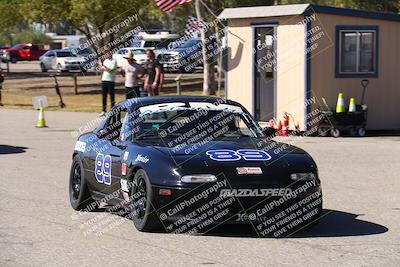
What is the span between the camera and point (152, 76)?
1017 inches

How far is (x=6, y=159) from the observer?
16781 millimetres

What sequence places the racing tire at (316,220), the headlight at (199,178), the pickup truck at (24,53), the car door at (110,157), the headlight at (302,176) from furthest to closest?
the pickup truck at (24,53) → the car door at (110,157) → the racing tire at (316,220) → the headlight at (302,176) → the headlight at (199,178)

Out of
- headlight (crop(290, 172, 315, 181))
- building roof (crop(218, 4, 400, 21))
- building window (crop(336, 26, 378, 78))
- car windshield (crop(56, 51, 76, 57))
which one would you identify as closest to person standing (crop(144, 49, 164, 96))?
building roof (crop(218, 4, 400, 21))

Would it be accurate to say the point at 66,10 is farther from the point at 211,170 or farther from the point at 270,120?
the point at 211,170

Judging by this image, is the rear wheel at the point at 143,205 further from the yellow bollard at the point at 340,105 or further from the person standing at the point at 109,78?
the person standing at the point at 109,78

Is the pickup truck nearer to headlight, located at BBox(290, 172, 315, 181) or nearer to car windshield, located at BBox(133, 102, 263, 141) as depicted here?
car windshield, located at BBox(133, 102, 263, 141)

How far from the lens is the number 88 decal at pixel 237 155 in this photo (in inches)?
358

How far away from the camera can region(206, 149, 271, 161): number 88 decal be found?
29.8 ft

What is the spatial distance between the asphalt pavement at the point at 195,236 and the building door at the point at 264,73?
7460 millimetres

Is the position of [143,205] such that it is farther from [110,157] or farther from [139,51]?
[139,51]

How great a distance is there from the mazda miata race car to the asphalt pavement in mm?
223

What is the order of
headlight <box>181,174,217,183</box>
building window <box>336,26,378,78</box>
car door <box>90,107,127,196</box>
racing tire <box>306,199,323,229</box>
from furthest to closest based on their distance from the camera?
building window <box>336,26,378,78</box>
car door <box>90,107,127,196</box>
racing tire <box>306,199,323,229</box>
headlight <box>181,174,217,183</box>

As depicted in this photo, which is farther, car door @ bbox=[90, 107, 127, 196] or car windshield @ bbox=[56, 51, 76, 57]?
car windshield @ bbox=[56, 51, 76, 57]

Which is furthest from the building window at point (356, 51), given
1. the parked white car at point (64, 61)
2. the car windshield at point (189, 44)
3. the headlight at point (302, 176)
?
the parked white car at point (64, 61)
